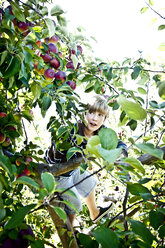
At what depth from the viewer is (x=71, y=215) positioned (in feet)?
5.57

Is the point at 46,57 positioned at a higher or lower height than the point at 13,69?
higher

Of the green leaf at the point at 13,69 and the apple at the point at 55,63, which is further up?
the apple at the point at 55,63

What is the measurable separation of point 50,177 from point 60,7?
21.1 inches

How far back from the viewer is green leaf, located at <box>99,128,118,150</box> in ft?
1.33

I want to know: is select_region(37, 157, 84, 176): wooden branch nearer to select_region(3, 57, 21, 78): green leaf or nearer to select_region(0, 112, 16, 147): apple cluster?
select_region(0, 112, 16, 147): apple cluster

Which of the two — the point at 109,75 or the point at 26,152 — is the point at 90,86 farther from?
the point at 26,152

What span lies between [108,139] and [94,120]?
54.7 inches

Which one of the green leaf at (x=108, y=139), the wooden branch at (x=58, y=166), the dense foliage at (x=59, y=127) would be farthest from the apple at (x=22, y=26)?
the green leaf at (x=108, y=139)

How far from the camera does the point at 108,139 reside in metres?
0.41

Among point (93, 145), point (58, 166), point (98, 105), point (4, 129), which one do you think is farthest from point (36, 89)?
point (98, 105)

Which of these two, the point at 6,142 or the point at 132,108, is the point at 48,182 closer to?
the point at 132,108

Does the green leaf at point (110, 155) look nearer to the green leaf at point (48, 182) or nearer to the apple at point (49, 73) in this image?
the green leaf at point (48, 182)

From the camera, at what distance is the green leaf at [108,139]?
1.33 feet

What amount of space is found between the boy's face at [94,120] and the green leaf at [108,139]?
133cm
